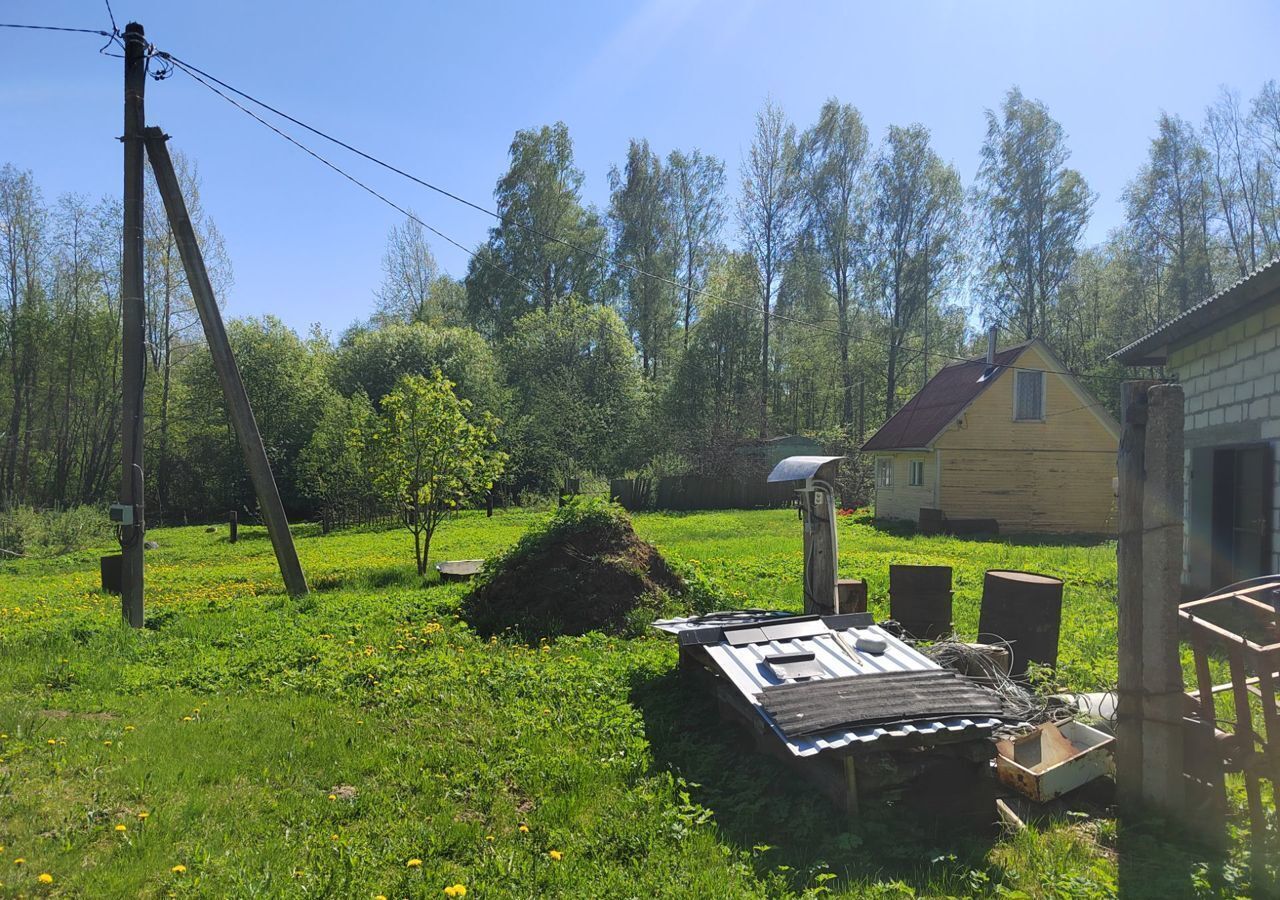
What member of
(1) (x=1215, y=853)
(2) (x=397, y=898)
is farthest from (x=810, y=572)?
(2) (x=397, y=898)

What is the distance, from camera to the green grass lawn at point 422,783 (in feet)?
10.6

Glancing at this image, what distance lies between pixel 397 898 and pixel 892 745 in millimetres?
2389

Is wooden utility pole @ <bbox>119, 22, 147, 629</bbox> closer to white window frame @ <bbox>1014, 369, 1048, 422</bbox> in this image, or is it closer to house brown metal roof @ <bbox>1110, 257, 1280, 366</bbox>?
house brown metal roof @ <bbox>1110, 257, 1280, 366</bbox>

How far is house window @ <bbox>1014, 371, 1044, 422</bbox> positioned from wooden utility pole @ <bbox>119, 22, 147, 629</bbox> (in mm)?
21612

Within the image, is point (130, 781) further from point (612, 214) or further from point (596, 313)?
point (612, 214)

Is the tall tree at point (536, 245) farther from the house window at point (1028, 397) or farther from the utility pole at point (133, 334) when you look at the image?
the utility pole at point (133, 334)

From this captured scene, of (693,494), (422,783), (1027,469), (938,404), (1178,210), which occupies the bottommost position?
(422,783)

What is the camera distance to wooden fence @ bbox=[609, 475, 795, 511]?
1145 inches

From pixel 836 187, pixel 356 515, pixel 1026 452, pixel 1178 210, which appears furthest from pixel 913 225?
pixel 356 515

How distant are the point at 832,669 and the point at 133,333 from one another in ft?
27.7

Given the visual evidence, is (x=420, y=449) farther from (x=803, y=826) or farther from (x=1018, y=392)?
(x=1018, y=392)

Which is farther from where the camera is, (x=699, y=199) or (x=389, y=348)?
(x=699, y=199)

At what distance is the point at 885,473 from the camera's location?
82.6ft

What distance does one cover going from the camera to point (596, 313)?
3647 cm
